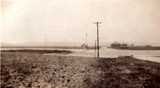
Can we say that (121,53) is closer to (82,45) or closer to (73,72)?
(82,45)

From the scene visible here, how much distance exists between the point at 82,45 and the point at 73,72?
0.96 ft

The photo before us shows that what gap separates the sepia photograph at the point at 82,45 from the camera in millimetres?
2221

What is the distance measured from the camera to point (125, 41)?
2.27m

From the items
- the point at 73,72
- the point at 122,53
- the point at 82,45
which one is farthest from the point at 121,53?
the point at 73,72

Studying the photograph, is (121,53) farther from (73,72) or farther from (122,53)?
(73,72)

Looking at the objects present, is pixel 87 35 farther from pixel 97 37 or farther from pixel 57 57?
pixel 57 57

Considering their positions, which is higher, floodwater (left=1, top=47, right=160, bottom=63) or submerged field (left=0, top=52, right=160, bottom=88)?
floodwater (left=1, top=47, right=160, bottom=63)

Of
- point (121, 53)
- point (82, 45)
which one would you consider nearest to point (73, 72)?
point (82, 45)

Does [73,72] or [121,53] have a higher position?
[121,53]

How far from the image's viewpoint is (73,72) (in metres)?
2.29

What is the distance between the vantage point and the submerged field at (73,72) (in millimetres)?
2164

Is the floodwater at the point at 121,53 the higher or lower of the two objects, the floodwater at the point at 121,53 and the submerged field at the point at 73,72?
the higher

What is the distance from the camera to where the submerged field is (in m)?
2.16

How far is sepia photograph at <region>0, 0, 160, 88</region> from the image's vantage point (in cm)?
222
